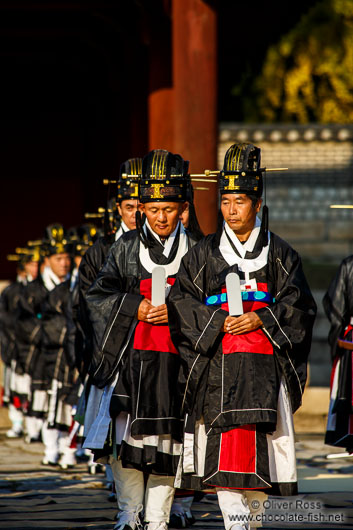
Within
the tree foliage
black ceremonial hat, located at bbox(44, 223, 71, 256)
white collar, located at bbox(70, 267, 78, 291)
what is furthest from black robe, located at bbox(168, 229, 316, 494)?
the tree foliage

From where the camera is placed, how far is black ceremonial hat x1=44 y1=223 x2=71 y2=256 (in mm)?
9539

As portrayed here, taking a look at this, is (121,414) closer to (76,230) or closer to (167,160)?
(167,160)

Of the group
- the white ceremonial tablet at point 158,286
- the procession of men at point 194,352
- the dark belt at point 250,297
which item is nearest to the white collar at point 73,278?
the procession of men at point 194,352

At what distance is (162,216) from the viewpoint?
5.95 metres

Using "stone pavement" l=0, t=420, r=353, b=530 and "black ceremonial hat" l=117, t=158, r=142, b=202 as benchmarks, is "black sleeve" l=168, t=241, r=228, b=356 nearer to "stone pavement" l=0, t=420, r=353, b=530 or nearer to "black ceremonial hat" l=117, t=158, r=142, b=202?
"stone pavement" l=0, t=420, r=353, b=530

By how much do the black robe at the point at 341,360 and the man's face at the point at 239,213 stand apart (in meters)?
2.31

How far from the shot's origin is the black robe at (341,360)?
7666 mm

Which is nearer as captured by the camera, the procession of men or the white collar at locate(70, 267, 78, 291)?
the procession of men

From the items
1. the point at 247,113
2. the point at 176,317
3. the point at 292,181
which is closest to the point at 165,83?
the point at 292,181

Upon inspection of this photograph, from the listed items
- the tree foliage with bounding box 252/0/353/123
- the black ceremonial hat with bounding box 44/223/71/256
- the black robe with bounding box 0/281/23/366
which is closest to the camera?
the black ceremonial hat with bounding box 44/223/71/256

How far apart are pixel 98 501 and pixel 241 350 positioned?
7.07ft

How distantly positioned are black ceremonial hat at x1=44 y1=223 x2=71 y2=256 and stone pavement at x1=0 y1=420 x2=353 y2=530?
72.2 inches

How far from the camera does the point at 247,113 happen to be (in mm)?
22000

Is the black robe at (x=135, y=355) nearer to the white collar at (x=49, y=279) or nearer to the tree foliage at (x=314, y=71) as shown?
the white collar at (x=49, y=279)
